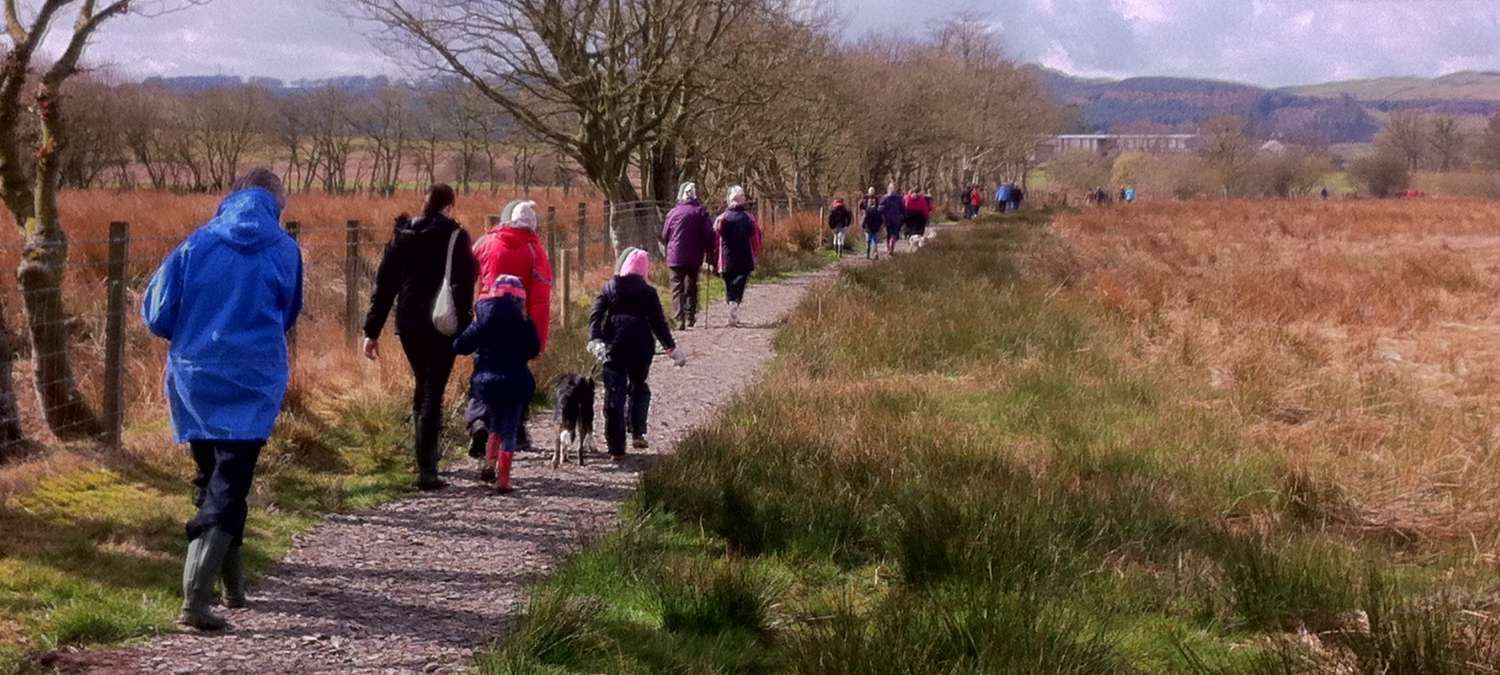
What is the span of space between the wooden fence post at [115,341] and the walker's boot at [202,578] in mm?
3168

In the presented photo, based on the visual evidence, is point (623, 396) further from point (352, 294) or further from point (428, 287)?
point (352, 294)

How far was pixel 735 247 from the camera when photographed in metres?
16.2

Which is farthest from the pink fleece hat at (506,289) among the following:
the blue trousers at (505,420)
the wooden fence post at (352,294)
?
the wooden fence post at (352,294)

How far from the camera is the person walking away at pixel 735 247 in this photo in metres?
16.1

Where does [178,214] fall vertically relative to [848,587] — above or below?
above

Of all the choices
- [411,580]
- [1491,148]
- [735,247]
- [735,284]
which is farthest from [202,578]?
[1491,148]

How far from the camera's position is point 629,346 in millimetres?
8625

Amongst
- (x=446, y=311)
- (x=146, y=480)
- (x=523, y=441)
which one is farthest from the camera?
(x=523, y=441)

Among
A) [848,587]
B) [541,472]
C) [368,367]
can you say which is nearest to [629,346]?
[541,472]

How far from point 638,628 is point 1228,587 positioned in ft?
8.01

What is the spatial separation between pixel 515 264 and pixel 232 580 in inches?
125

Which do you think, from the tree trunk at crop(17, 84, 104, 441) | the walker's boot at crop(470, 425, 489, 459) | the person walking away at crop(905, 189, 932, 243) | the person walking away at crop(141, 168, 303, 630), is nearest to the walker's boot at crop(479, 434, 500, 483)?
the walker's boot at crop(470, 425, 489, 459)

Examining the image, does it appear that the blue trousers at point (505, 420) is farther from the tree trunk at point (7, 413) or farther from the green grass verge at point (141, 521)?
the tree trunk at point (7, 413)

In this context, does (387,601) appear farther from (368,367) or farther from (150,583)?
(368,367)
